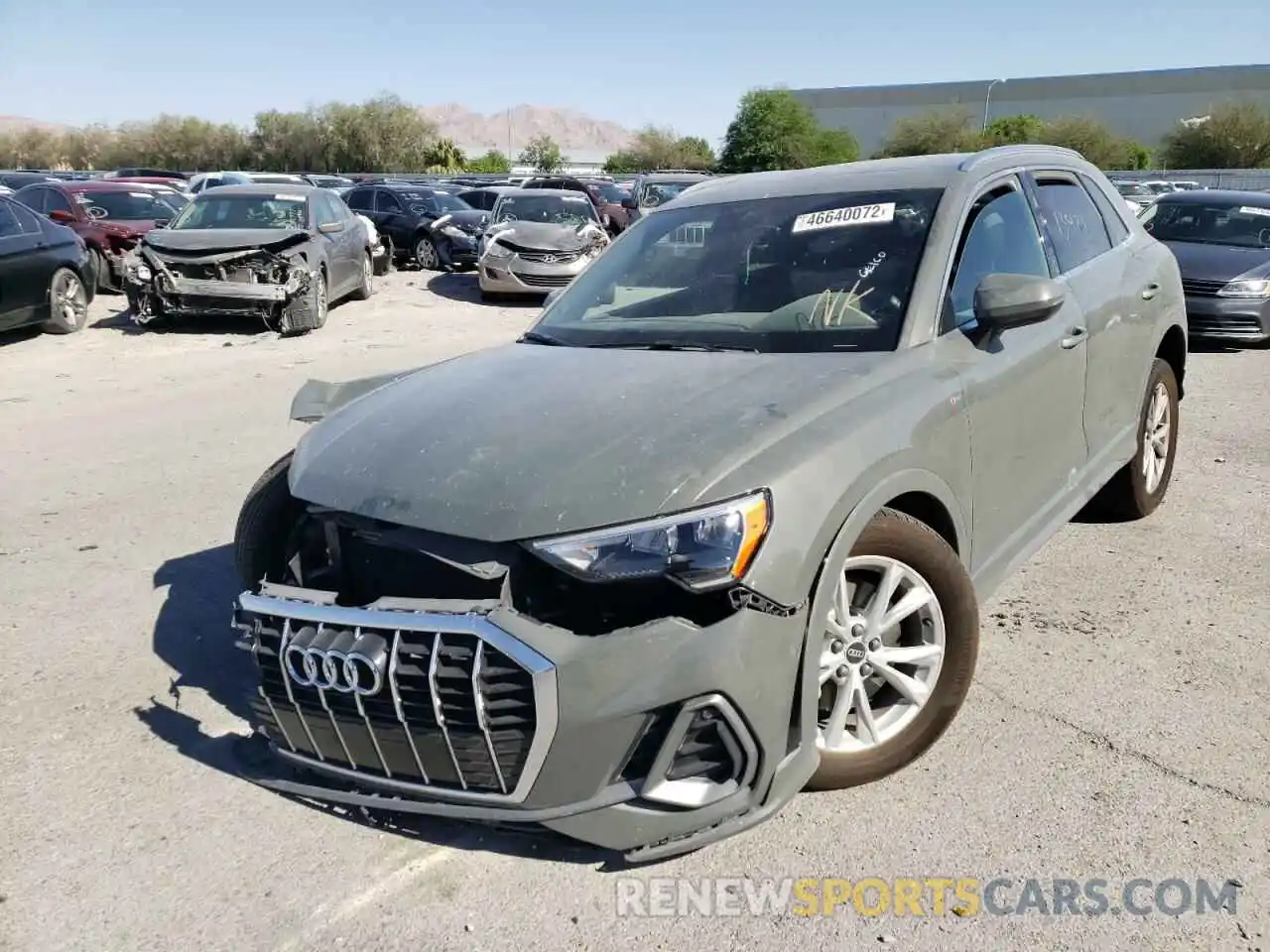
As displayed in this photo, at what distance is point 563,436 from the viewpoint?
2.86 m

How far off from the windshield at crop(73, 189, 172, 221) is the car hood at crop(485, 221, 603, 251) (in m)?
5.54

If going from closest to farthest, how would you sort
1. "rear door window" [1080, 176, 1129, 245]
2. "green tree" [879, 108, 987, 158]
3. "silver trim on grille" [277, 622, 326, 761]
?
1. "silver trim on grille" [277, 622, 326, 761]
2. "rear door window" [1080, 176, 1129, 245]
3. "green tree" [879, 108, 987, 158]

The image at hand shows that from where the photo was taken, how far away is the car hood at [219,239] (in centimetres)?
1188

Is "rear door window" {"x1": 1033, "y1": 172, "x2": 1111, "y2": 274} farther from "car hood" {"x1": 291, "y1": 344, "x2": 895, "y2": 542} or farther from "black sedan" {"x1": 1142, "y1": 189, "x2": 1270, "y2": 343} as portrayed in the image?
"black sedan" {"x1": 1142, "y1": 189, "x2": 1270, "y2": 343}

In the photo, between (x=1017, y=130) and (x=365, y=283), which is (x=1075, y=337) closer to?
(x=365, y=283)

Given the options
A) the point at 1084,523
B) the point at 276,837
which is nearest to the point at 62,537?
the point at 276,837

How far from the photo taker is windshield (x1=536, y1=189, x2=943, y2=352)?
11.5ft

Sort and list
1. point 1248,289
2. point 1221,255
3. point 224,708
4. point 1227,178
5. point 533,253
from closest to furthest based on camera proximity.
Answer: point 224,708 → point 1248,289 → point 1221,255 → point 533,253 → point 1227,178

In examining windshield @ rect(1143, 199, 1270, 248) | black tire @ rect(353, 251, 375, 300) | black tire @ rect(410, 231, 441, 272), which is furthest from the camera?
black tire @ rect(410, 231, 441, 272)

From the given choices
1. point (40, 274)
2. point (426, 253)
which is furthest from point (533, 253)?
point (40, 274)

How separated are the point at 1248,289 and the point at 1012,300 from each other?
364 inches

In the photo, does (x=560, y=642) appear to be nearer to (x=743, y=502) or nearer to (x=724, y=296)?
(x=743, y=502)

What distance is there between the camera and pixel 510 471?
8.90 ft

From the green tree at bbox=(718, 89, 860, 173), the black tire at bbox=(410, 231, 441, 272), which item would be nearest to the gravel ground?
the black tire at bbox=(410, 231, 441, 272)
